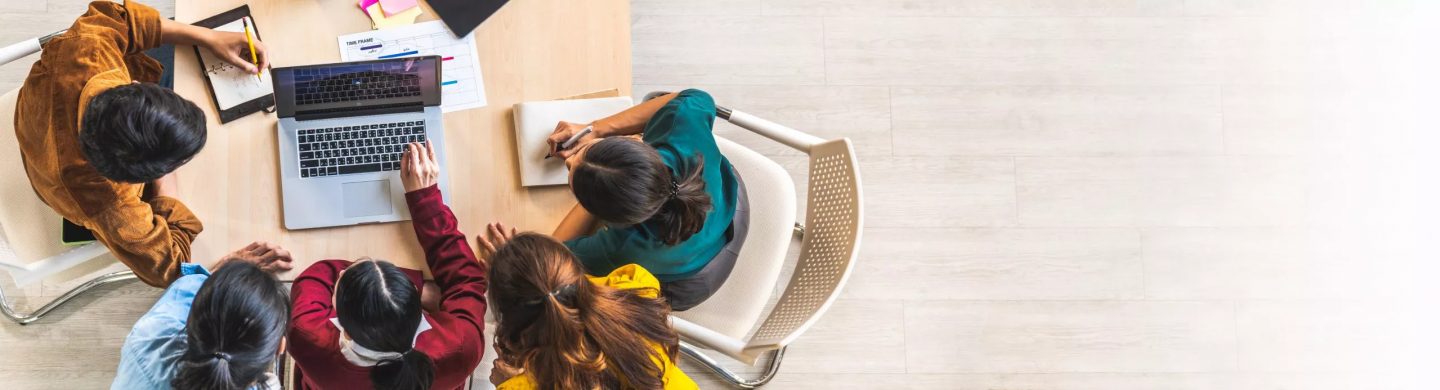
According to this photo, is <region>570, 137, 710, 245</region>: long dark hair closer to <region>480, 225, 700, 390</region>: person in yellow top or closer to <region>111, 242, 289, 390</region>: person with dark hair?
<region>480, 225, 700, 390</region>: person in yellow top

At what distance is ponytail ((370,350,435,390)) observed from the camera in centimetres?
129

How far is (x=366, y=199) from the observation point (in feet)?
4.66

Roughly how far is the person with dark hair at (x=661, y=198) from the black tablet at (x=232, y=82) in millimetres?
522

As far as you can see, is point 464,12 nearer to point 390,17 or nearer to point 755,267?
point 390,17

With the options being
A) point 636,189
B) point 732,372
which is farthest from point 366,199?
point 732,372

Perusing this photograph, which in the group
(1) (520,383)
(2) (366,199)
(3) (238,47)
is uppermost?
(3) (238,47)

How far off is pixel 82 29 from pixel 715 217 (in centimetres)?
111

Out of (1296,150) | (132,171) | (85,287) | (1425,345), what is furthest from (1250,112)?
(85,287)

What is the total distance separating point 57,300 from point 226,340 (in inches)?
48.3

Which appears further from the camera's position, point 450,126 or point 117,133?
point 450,126

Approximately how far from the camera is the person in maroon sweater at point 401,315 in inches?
48.6

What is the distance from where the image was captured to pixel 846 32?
88.4 inches

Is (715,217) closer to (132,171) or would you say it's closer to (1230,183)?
(132,171)

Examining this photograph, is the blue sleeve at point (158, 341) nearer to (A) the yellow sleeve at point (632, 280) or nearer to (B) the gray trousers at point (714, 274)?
(A) the yellow sleeve at point (632, 280)
